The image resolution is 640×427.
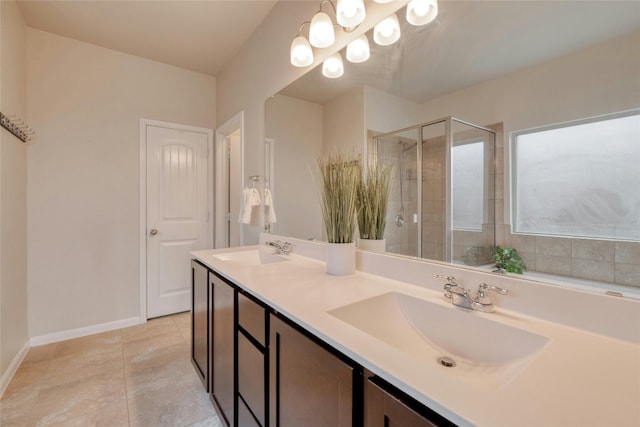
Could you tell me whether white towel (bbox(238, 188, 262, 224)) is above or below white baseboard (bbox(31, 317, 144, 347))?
Result: above

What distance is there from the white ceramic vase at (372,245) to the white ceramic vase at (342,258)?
9 centimetres

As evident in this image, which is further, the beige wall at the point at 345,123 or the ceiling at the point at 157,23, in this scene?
the ceiling at the point at 157,23

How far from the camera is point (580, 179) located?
74cm

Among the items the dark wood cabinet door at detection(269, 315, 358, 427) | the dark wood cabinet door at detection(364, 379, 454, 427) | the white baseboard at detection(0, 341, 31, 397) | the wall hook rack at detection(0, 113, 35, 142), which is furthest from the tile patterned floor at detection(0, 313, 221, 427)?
the wall hook rack at detection(0, 113, 35, 142)

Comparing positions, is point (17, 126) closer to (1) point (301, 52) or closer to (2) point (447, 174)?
(1) point (301, 52)

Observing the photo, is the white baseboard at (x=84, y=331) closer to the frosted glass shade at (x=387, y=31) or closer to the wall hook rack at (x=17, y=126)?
the wall hook rack at (x=17, y=126)

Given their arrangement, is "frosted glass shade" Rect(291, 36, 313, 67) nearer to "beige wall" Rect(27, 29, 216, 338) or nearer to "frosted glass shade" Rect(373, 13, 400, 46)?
"frosted glass shade" Rect(373, 13, 400, 46)

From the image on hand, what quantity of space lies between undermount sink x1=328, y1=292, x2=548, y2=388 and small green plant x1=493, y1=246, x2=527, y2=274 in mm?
219

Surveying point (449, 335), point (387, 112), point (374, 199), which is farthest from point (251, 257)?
point (449, 335)

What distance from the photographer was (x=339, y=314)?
841 mm

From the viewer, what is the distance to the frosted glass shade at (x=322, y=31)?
4.65ft

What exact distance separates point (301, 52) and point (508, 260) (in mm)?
1531

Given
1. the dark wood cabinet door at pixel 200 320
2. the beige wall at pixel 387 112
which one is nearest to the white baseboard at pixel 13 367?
the dark wood cabinet door at pixel 200 320

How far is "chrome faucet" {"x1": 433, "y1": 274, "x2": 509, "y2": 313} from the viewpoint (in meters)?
0.80
